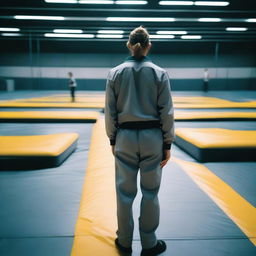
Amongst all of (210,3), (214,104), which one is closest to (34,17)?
(210,3)

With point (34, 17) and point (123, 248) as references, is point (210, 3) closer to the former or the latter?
point (34, 17)

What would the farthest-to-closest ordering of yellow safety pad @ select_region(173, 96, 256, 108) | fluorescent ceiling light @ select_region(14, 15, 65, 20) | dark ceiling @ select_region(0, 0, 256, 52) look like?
fluorescent ceiling light @ select_region(14, 15, 65, 20) < dark ceiling @ select_region(0, 0, 256, 52) < yellow safety pad @ select_region(173, 96, 256, 108)

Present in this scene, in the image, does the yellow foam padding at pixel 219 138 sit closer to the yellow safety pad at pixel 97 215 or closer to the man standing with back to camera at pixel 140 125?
the yellow safety pad at pixel 97 215

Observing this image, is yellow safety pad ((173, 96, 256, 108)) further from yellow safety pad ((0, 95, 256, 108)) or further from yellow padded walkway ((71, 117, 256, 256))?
yellow padded walkway ((71, 117, 256, 256))

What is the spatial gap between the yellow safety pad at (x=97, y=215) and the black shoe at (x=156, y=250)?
181 mm

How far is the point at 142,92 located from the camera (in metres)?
Result: 1.44

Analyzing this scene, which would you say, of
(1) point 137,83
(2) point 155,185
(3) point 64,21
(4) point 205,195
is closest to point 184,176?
(4) point 205,195

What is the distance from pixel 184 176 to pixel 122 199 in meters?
1.49

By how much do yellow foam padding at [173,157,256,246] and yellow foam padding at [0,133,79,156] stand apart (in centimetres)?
178

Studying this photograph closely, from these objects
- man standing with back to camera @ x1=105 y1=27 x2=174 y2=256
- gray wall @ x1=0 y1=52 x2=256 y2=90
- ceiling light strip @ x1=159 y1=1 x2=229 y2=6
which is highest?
ceiling light strip @ x1=159 y1=1 x2=229 y2=6

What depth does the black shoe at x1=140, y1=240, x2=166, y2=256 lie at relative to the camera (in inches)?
61.0

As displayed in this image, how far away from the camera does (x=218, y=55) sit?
19953 millimetres

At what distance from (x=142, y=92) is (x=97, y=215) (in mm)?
1119

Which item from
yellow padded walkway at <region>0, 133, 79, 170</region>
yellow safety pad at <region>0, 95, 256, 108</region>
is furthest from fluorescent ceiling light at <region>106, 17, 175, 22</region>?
yellow padded walkway at <region>0, 133, 79, 170</region>
